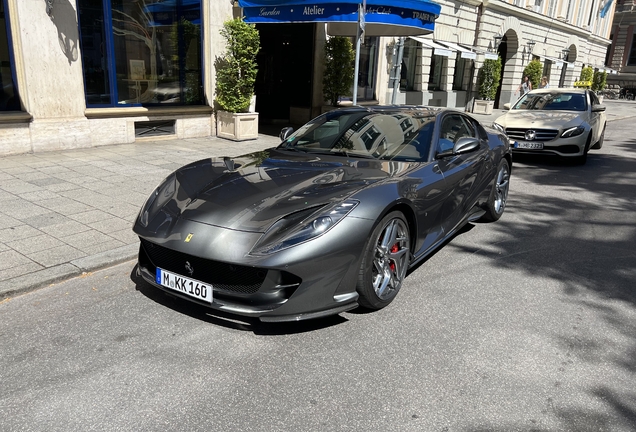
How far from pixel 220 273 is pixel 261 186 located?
2.65 ft

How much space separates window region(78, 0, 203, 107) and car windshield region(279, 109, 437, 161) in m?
6.90

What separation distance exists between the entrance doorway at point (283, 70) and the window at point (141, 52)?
3.98 metres

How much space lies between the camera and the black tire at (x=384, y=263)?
3482mm

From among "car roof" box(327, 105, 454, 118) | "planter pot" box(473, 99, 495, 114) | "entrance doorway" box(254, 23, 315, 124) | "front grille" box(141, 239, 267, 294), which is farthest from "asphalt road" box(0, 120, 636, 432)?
"planter pot" box(473, 99, 495, 114)

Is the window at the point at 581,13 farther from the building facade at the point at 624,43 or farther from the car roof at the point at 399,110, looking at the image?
the car roof at the point at 399,110

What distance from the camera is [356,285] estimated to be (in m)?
3.46

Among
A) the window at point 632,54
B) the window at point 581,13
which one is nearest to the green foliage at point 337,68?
the window at point 581,13

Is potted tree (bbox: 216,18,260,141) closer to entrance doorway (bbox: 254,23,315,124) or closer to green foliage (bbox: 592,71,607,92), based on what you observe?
entrance doorway (bbox: 254,23,315,124)

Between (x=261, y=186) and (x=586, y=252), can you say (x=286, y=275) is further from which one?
(x=586, y=252)

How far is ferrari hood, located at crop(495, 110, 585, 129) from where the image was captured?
404 inches

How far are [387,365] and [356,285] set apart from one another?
0.59m

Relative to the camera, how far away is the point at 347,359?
10.4 ft

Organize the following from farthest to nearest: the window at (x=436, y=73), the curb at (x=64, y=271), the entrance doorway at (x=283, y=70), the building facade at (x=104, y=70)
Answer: the window at (x=436, y=73), the entrance doorway at (x=283, y=70), the building facade at (x=104, y=70), the curb at (x=64, y=271)

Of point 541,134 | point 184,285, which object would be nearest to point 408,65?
point 541,134
